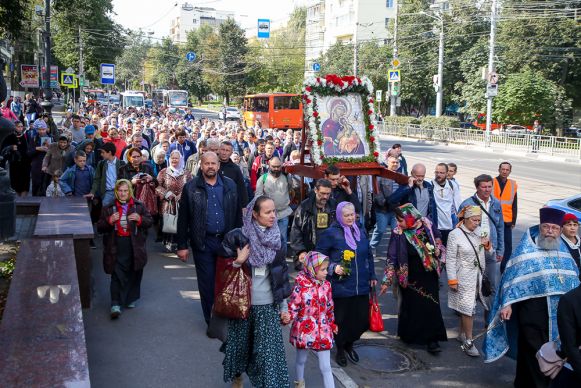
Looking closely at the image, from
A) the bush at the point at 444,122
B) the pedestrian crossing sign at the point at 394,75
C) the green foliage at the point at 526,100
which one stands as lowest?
the bush at the point at 444,122

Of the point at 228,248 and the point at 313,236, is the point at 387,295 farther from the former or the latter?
the point at 228,248

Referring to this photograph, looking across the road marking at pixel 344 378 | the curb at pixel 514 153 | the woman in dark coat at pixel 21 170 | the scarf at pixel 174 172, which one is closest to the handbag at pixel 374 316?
the road marking at pixel 344 378

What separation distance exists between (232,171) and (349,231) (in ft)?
7.47

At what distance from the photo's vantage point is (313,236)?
22.5 feet

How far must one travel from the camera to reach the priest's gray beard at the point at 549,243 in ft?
17.6

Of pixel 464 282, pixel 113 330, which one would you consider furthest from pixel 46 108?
pixel 464 282

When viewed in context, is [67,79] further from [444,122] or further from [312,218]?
[312,218]

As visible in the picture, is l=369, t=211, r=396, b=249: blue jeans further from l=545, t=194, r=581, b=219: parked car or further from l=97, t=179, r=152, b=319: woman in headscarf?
l=97, t=179, r=152, b=319: woman in headscarf

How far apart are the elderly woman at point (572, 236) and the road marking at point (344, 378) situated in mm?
2242

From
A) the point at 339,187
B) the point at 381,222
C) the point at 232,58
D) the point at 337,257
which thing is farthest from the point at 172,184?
the point at 232,58

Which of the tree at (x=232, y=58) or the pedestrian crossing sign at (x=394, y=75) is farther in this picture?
the tree at (x=232, y=58)

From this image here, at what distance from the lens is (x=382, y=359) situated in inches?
257

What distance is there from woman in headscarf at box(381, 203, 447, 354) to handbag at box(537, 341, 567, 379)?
7.66ft

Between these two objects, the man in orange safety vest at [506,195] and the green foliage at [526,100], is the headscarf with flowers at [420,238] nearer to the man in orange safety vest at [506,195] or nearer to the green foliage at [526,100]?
the man in orange safety vest at [506,195]
